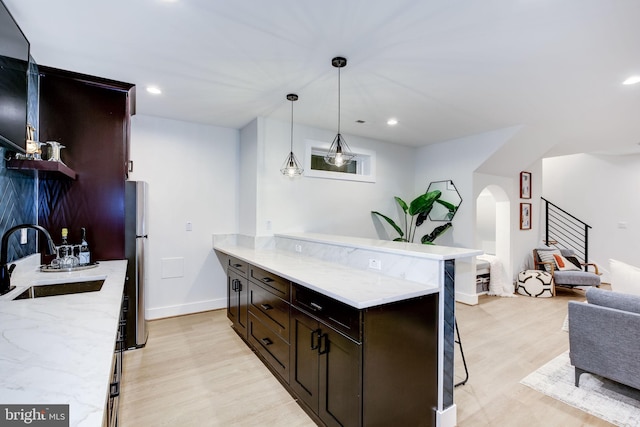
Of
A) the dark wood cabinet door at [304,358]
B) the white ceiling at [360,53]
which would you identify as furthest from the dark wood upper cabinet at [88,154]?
the dark wood cabinet door at [304,358]

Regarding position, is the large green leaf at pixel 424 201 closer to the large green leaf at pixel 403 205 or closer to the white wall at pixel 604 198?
the large green leaf at pixel 403 205

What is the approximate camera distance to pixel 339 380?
1766 mm

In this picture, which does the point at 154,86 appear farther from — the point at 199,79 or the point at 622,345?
the point at 622,345

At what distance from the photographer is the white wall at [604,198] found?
6.21m

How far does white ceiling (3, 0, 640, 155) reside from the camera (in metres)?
1.92

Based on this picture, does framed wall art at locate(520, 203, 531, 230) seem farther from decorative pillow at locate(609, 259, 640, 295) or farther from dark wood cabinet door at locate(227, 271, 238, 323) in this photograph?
dark wood cabinet door at locate(227, 271, 238, 323)

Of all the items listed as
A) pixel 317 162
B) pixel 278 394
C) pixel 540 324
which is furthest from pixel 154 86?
pixel 540 324

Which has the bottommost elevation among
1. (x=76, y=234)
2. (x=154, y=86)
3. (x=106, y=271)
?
(x=106, y=271)

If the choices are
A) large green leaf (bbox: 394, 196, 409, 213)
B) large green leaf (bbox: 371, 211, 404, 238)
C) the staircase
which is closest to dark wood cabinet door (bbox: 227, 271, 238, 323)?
large green leaf (bbox: 371, 211, 404, 238)

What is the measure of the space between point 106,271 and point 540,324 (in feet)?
16.0

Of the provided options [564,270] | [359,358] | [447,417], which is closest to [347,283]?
[359,358]

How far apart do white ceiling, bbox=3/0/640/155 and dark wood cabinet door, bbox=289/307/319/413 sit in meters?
2.02

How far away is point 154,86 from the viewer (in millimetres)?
3068

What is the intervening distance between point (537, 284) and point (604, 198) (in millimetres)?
3192
